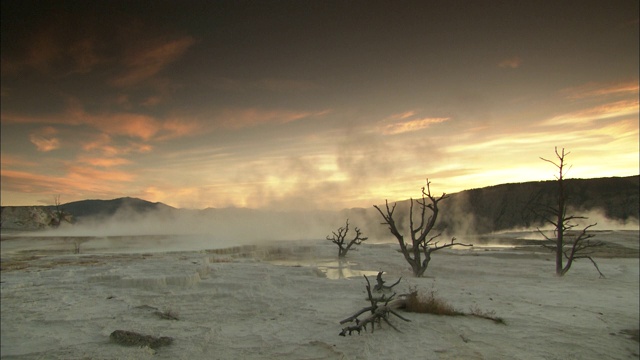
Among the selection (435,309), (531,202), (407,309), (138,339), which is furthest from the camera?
(531,202)

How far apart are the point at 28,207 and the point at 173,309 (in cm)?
8617

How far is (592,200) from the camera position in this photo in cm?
7762

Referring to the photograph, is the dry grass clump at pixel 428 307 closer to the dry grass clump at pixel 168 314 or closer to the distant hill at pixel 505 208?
the dry grass clump at pixel 168 314

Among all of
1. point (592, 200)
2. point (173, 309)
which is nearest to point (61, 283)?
point (173, 309)

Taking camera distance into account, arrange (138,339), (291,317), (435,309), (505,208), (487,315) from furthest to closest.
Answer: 1. (505,208)
2. (291,317)
3. (435,309)
4. (487,315)
5. (138,339)

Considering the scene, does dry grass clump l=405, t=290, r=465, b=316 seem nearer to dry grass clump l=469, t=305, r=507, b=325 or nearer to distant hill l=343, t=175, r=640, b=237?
dry grass clump l=469, t=305, r=507, b=325

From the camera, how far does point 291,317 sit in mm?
9438

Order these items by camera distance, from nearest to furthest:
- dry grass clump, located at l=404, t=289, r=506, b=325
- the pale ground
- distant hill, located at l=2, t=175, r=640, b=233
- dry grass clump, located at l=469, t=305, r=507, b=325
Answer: the pale ground < dry grass clump, located at l=469, t=305, r=507, b=325 < dry grass clump, located at l=404, t=289, r=506, b=325 < distant hill, located at l=2, t=175, r=640, b=233

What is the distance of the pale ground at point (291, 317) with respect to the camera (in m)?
6.93

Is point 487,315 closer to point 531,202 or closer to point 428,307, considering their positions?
point 428,307

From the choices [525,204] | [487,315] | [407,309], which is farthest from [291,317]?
[525,204]

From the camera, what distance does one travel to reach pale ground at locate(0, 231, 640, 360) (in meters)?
6.93

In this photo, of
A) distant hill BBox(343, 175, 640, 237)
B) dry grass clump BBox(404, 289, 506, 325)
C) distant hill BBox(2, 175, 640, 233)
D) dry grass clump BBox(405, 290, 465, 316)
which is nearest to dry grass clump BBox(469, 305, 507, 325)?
dry grass clump BBox(404, 289, 506, 325)

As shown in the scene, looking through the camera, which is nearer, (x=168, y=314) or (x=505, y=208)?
(x=168, y=314)
